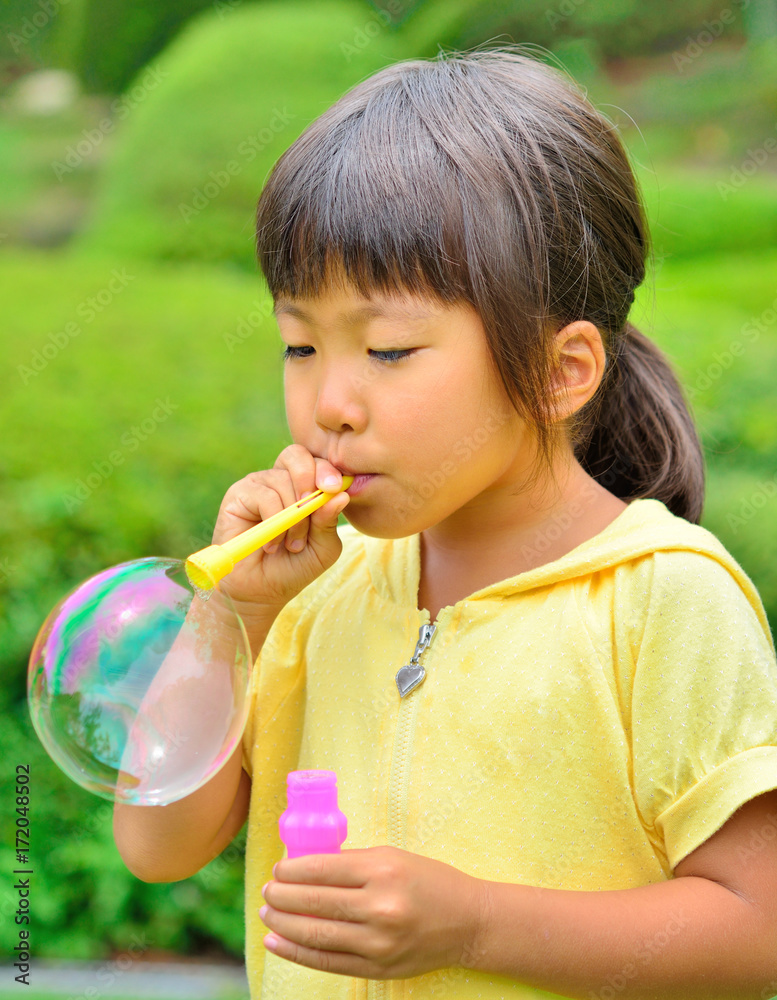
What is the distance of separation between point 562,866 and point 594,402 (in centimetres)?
74

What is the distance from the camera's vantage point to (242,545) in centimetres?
143

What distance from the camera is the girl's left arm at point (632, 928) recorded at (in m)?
1.30

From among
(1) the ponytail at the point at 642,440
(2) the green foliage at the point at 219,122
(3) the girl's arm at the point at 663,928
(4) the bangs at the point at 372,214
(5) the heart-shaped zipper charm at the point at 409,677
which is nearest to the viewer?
(3) the girl's arm at the point at 663,928

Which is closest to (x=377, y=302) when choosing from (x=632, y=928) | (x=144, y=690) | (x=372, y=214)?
(x=372, y=214)

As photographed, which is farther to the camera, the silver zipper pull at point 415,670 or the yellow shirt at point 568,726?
the silver zipper pull at point 415,670

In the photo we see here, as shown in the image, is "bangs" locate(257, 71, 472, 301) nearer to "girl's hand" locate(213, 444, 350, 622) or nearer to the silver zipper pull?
"girl's hand" locate(213, 444, 350, 622)

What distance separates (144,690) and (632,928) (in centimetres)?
67

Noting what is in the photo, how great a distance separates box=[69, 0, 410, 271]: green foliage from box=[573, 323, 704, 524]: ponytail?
14.0ft

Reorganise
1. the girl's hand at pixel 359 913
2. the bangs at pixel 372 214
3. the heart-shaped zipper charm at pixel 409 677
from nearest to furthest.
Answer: the girl's hand at pixel 359 913 < the bangs at pixel 372 214 < the heart-shaped zipper charm at pixel 409 677

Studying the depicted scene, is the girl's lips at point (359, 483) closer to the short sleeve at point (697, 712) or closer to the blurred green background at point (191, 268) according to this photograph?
the short sleeve at point (697, 712)

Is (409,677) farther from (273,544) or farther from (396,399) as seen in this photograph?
(396,399)

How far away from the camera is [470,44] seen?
601 cm

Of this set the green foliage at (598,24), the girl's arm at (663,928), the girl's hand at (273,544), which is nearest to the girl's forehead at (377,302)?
the girl's hand at (273,544)

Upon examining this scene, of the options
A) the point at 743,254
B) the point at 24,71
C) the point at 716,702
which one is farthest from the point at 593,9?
the point at 716,702
